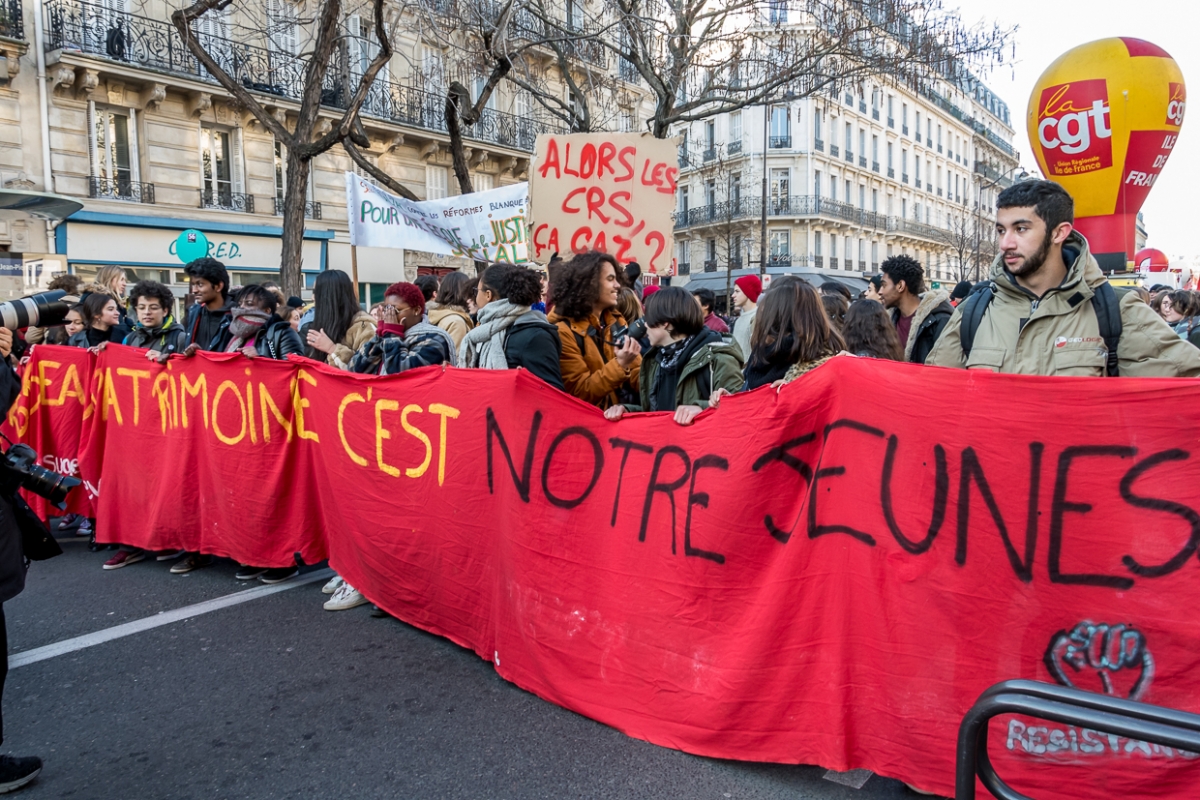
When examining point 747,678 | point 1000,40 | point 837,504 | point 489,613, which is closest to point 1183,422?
point 837,504

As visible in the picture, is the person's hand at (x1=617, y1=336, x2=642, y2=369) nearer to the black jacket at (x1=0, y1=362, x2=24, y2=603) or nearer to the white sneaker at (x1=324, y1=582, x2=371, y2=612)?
the white sneaker at (x1=324, y1=582, x2=371, y2=612)

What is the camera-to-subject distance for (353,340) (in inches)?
209

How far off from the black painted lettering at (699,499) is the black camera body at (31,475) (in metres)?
2.25

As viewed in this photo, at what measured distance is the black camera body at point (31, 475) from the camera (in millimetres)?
3154

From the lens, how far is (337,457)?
14.8 ft

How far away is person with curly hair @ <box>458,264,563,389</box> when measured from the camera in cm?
401

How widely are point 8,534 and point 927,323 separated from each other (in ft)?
14.6

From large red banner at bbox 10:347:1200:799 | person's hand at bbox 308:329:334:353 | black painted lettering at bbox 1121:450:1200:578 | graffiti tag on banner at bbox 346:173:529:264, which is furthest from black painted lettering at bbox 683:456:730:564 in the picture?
graffiti tag on banner at bbox 346:173:529:264

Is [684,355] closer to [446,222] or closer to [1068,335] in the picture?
[1068,335]

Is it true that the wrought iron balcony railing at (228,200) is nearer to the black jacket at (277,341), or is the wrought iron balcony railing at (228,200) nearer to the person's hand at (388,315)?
the black jacket at (277,341)

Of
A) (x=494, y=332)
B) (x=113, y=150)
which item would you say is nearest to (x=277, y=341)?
(x=494, y=332)

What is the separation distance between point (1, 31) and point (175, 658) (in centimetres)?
1822

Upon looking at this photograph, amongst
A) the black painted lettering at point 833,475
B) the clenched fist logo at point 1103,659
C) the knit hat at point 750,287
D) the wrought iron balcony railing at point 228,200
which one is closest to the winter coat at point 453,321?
the knit hat at point 750,287

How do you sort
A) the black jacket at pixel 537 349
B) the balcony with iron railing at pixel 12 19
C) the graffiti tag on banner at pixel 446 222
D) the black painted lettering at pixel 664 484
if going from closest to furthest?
1. the black painted lettering at pixel 664 484
2. the black jacket at pixel 537 349
3. the graffiti tag on banner at pixel 446 222
4. the balcony with iron railing at pixel 12 19
